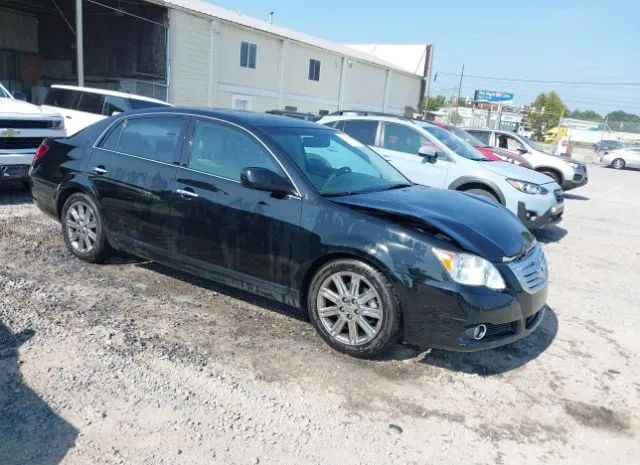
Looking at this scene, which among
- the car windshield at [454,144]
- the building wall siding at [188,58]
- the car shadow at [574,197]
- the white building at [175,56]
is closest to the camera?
the car windshield at [454,144]

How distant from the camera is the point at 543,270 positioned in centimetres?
407

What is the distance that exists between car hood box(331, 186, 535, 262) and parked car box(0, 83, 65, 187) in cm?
583

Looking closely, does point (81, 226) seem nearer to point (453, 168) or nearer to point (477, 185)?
point (453, 168)

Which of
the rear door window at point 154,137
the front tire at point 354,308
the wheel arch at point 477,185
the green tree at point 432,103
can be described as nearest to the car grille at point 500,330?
the front tire at point 354,308

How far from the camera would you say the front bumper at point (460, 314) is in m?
3.40

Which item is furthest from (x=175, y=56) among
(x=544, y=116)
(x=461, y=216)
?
(x=544, y=116)

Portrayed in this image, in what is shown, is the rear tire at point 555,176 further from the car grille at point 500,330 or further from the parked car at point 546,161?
the car grille at point 500,330

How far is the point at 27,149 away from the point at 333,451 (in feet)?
23.2

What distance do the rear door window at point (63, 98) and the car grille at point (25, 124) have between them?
4001 mm

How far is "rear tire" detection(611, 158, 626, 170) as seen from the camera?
30.1 m

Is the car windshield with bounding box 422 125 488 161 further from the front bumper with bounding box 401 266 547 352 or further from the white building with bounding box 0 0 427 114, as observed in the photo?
the white building with bounding box 0 0 427 114

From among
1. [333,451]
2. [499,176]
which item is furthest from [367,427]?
[499,176]

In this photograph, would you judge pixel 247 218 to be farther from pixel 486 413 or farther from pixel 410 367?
pixel 486 413

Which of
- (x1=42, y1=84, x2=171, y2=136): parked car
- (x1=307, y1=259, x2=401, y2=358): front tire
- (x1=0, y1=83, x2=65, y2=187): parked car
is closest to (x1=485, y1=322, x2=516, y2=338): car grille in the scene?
(x1=307, y1=259, x2=401, y2=358): front tire
